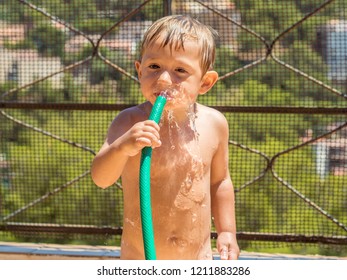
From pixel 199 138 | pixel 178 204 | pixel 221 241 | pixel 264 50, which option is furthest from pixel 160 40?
pixel 264 50

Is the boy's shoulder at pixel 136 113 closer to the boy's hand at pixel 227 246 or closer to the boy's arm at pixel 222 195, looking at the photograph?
the boy's arm at pixel 222 195

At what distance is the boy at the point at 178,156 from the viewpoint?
1938 millimetres

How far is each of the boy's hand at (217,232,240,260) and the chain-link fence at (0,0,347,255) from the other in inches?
36.8

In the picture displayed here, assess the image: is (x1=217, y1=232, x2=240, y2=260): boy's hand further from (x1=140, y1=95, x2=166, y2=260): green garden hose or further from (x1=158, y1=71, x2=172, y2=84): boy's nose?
(x1=158, y1=71, x2=172, y2=84): boy's nose

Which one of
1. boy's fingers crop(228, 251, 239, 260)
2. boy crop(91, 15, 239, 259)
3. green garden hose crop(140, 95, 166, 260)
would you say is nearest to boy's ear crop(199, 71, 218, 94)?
boy crop(91, 15, 239, 259)

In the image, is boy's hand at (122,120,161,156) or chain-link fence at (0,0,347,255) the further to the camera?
chain-link fence at (0,0,347,255)

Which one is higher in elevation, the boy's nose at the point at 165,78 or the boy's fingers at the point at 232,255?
the boy's nose at the point at 165,78

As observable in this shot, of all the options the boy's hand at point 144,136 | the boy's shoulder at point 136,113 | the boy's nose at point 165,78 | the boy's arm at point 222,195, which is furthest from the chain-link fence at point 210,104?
the boy's hand at point 144,136

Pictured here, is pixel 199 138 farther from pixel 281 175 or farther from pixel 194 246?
pixel 281 175

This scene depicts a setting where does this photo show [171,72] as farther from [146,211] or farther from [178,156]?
[146,211]

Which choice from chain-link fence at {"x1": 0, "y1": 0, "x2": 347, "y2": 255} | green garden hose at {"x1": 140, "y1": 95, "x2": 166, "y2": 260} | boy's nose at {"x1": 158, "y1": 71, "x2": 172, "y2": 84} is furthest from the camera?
chain-link fence at {"x1": 0, "y1": 0, "x2": 347, "y2": 255}

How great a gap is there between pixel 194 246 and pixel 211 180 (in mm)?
206

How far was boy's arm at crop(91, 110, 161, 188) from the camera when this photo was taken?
1.78 metres

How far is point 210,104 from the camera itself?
304 centimetres
